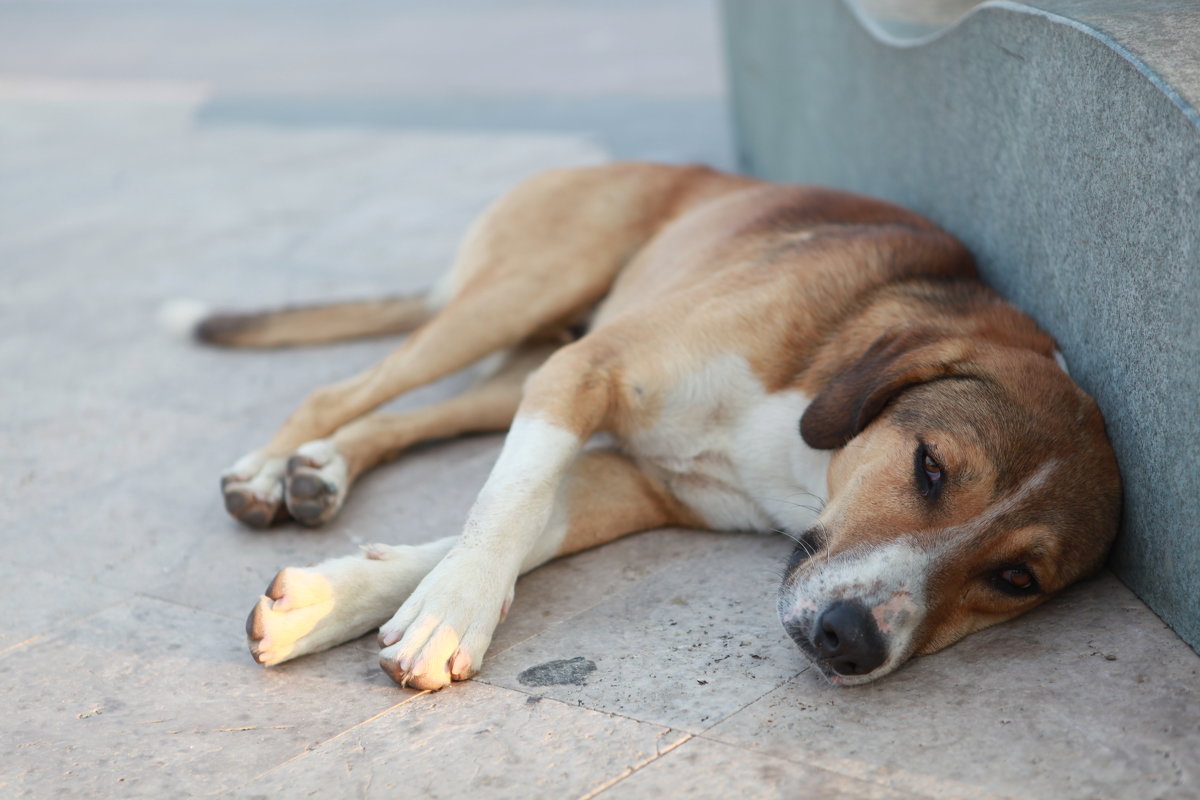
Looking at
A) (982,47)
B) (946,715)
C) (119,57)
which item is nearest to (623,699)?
(946,715)

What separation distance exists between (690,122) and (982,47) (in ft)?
20.0

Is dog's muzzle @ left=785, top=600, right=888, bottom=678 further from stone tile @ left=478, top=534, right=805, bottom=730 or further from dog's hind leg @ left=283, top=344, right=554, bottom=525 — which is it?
dog's hind leg @ left=283, top=344, right=554, bottom=525

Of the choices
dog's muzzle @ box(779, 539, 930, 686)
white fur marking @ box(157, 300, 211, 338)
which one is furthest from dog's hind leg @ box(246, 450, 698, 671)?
white fur marking @ box(157, 300, 211, 338)

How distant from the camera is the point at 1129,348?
294cm

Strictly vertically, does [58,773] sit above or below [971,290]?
below

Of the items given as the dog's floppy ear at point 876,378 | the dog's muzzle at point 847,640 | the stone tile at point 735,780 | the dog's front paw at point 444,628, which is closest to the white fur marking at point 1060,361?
the dog's floppy ear at point 876,378

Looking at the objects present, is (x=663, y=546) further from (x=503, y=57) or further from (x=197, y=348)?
(x=503, y=57)

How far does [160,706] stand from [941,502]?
1.93m

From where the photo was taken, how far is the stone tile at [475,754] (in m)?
2.38

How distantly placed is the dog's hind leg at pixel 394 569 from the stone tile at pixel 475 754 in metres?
0.18

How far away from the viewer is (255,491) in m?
3.80

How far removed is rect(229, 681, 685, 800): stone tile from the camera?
2.38 meters

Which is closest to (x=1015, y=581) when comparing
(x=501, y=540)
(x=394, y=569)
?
(x=501, y=540)

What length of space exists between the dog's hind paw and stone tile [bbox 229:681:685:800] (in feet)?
4.09
